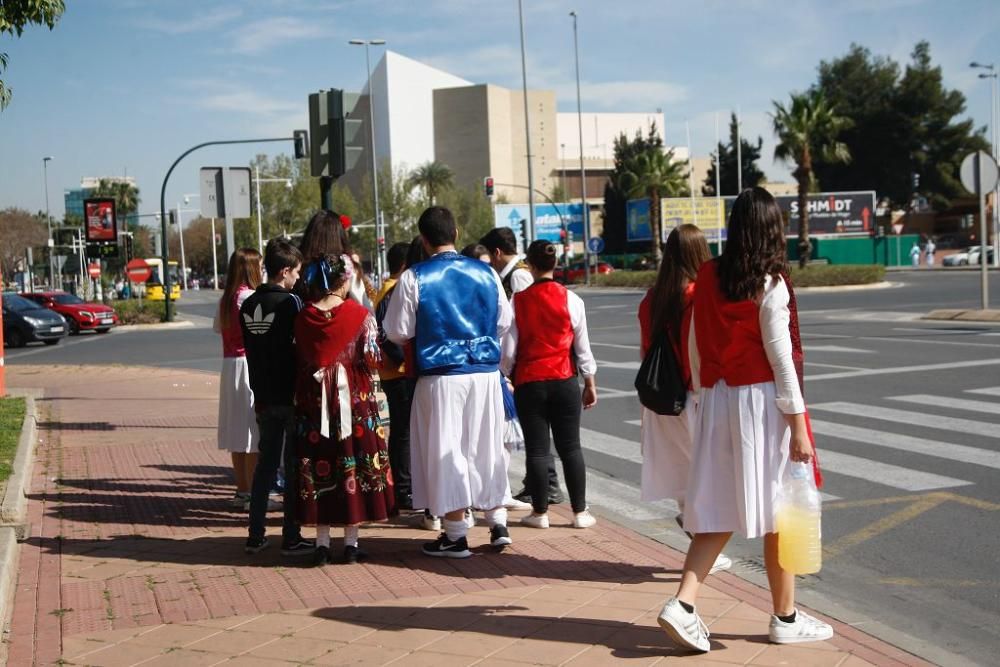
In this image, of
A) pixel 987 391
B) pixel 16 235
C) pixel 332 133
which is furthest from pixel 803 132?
pixel 16 235

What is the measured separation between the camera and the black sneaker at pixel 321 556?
5.93 metres

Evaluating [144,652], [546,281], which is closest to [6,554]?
[144,652]

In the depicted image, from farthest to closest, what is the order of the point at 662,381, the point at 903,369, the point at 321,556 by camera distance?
the point at 903,369, the point at 321,556, the point at 662,381

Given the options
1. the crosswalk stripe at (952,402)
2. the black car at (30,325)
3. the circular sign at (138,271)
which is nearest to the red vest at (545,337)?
the crosswalk stripe at (952,402)

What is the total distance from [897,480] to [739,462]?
4.05 m

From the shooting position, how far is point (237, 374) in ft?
24.4

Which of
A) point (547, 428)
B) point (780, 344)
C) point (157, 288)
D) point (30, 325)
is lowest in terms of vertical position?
point (30, 325)

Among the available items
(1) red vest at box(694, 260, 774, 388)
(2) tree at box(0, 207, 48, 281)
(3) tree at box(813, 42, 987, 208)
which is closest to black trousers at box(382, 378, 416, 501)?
(1) red vest at box(694, 260, 774, 388)

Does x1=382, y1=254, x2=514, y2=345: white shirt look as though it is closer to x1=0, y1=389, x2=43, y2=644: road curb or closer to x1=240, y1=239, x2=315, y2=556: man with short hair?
x1=240, y1=239, x2=315, y2=556: man with short hair

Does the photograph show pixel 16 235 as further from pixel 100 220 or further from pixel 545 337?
pixel 545 337

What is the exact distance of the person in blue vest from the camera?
228 inches

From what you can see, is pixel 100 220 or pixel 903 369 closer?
pixel 903 369

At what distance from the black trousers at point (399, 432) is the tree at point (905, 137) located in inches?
3042

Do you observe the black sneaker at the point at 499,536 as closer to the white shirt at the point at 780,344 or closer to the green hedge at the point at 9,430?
the white shirt at the point at 780,344
